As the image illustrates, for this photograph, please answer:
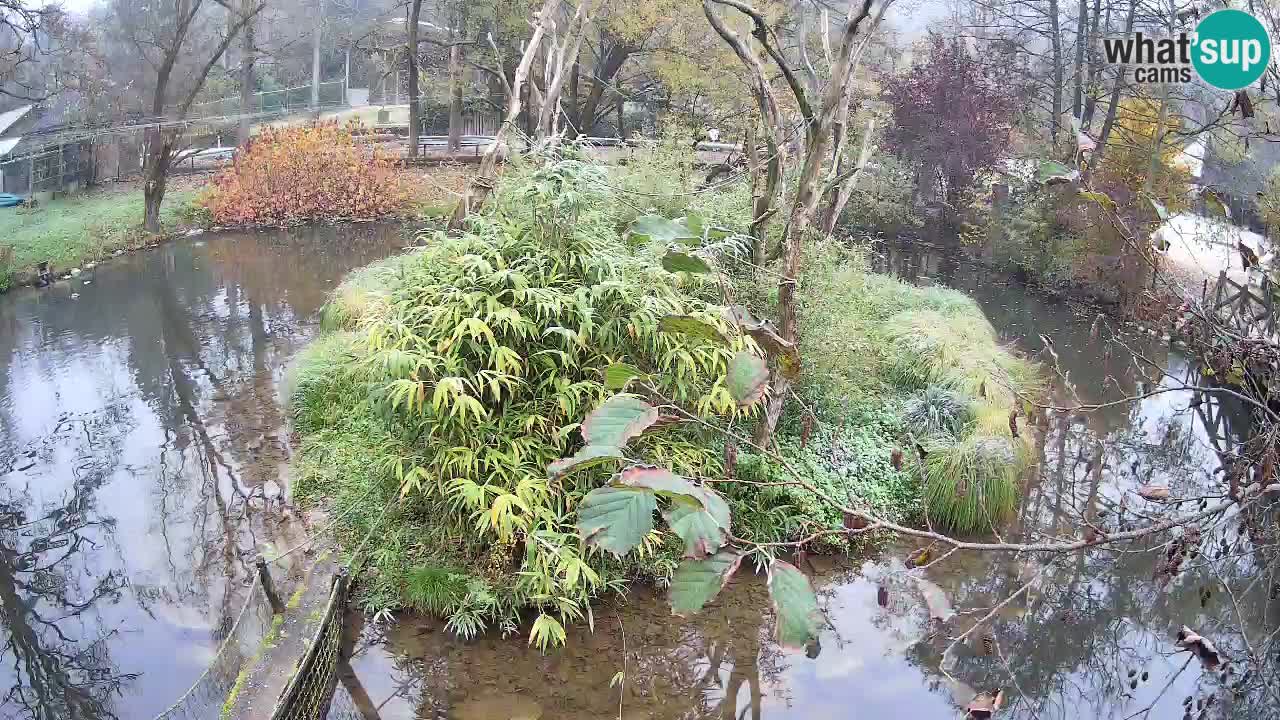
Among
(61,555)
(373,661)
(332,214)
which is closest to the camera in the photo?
(373,661)

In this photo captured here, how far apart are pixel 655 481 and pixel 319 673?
3670 mm

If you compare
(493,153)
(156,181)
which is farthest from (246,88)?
(493,153)

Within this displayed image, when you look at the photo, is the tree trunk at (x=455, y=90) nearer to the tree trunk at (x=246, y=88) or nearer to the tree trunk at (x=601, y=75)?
the tree trunk at (x=601, y=75)

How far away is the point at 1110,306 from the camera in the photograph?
10.7 meters

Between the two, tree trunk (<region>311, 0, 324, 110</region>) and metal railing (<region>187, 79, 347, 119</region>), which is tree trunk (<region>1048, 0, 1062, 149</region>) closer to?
metal railing (<region>187, 79, 347, 119</region>)

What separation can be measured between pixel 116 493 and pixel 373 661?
273 centimetres

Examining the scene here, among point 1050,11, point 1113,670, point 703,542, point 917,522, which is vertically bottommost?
point 1113,670

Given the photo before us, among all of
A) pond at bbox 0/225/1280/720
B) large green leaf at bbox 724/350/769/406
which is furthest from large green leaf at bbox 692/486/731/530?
pond at bbox 0/225/1280/720

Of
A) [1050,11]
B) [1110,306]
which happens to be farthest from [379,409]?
[1050,11]

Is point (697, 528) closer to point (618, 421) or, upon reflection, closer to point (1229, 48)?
point (618, 421)

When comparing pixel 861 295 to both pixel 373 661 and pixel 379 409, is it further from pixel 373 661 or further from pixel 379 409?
pixel 373 661

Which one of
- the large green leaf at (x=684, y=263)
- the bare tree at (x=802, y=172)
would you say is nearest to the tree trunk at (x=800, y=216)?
the bare tree at (x=802, y=172)

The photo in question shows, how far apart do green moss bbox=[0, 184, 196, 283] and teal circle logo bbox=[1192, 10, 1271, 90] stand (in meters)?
11.3

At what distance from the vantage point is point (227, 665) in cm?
419
